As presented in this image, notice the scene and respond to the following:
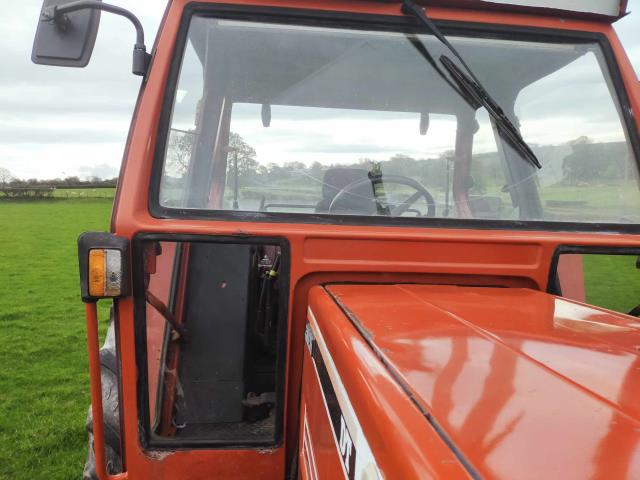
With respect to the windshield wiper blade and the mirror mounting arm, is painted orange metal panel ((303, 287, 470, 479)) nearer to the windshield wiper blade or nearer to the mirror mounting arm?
the windshield wiper blade

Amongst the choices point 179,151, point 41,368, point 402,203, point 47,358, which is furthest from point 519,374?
point 47,358

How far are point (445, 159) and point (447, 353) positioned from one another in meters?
1.02

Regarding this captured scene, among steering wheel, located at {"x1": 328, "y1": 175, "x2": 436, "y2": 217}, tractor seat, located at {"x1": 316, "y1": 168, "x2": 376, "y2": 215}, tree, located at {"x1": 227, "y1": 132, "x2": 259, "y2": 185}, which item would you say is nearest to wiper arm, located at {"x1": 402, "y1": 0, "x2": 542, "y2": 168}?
steering wheel, located at {"x1": 328, "y1": 175, "x2": 436, "y2": 217}

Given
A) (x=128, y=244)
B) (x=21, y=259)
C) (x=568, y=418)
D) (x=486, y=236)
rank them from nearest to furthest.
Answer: (x=568, y=418)
(x=128, y=244)
(x=486, y=236)
(x=21, y=259)

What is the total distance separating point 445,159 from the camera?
191 cm

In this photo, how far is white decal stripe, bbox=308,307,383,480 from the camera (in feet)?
2.68

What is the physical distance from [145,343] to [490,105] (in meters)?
1.29

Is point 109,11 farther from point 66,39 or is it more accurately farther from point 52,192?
point 52,192

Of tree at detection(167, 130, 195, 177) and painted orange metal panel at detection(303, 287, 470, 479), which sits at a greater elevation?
tree at detection(167, 130, 195, 177)

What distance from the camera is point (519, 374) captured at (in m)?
0.92

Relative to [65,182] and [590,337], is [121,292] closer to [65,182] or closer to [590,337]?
[590,337]

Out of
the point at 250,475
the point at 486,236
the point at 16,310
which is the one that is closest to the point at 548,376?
the point at 486,236

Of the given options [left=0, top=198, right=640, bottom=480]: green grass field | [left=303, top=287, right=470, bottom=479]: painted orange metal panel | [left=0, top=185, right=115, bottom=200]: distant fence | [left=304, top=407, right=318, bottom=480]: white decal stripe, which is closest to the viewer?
[left=303, top=287, right=470, bottom=479]: painted orange metal panel

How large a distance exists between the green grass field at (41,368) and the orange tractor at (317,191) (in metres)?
1.80
